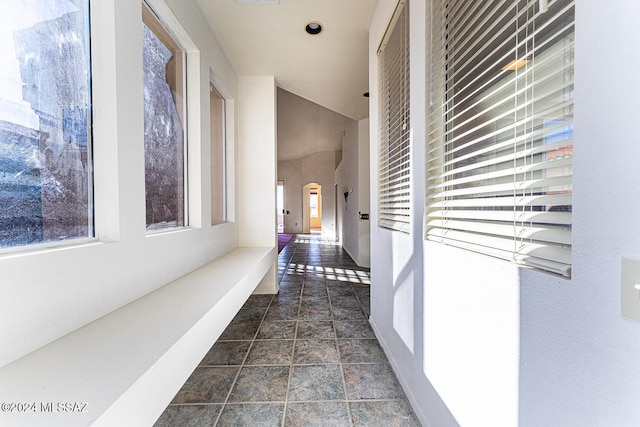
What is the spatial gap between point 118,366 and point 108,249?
62 cm

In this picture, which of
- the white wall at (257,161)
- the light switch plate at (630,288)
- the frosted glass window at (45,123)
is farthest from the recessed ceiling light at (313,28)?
the light switch plate at (630,288)

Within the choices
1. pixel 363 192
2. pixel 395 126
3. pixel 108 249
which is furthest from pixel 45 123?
pixel 363 192

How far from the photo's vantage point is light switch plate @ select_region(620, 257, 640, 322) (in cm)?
52

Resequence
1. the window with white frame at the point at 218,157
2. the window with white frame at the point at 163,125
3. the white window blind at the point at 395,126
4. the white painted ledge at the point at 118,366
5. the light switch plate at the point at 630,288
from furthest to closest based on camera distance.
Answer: the window with white frame at the point at 218,157 → the white window blind at the point at 395,126 → the window with white frame at the point at 163,125 → the white painted ledge at the point at 118,366 → the light switch plate at the point at 630,288

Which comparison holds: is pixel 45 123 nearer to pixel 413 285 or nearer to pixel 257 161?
pixel 413 285

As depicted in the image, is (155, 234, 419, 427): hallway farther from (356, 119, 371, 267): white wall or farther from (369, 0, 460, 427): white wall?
(356, 119, 371, 267): white wall

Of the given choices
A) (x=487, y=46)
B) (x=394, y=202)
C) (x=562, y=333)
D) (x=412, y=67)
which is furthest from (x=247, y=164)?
(x=562, y=333)

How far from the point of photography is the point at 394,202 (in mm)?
2191

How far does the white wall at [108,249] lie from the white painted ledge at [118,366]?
8 cm

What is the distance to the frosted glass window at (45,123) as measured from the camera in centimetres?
94

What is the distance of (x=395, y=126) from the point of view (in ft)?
7.05

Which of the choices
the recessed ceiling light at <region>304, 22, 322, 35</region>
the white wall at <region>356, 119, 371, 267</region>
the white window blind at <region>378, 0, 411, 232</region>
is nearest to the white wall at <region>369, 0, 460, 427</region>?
the white window blind at <region>378, 0, 411, 232</region>

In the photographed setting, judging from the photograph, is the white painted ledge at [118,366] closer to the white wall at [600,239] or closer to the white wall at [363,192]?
the white wall at [600,239]

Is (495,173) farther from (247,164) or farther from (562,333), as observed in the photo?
(247,164)
